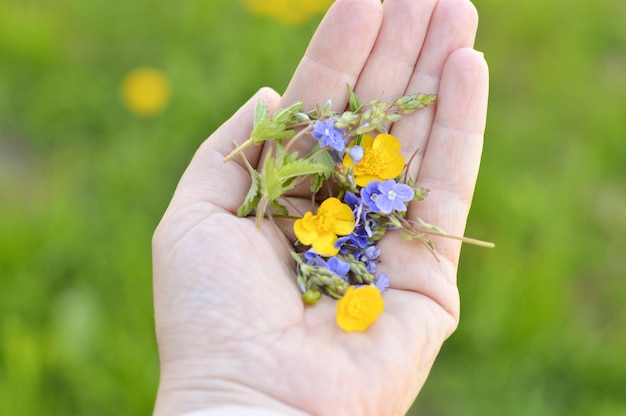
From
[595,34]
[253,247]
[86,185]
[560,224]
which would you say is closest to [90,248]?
[86,185]

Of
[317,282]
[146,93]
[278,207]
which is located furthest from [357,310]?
[146,93]

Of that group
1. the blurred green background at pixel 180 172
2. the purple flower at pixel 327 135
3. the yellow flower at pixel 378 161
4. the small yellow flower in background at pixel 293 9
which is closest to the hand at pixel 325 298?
the yellow flower at pixel 378 161

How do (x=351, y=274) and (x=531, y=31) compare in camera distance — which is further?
(x=531, y=31)

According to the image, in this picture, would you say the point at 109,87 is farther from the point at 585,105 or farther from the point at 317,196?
the point at 585,105

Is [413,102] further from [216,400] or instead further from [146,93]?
[146,93]

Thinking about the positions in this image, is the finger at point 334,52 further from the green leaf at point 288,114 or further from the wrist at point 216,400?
the wrist at point 216,400

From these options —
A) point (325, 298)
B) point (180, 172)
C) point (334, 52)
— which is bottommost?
point (180, 172)
